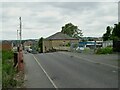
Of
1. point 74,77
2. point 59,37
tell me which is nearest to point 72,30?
point 59,37

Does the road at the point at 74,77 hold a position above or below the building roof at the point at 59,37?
below

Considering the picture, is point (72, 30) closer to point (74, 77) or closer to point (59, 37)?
point (59, 37)

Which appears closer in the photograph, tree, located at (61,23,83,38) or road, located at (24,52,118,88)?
road, located at (24,52,118,88)

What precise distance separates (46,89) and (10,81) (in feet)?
6.49

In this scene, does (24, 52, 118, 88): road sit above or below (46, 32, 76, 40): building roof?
below

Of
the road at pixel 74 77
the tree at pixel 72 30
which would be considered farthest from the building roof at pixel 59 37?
the road at pixel 74 77

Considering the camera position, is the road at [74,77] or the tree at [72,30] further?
the tree at [72,30]

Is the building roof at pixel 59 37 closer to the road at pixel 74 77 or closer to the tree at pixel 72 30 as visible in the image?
the tree at pixel 72 30

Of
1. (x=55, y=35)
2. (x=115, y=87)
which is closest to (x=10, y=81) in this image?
(x=115, y=87)

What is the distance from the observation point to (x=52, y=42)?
154625 millimetres

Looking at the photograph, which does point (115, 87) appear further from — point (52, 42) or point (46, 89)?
point (52, 42)

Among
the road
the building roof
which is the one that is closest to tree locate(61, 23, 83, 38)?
→ the building roof

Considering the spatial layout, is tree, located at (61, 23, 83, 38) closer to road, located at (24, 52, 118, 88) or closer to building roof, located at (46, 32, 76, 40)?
building roof, located at (46, 32, 76, 40)

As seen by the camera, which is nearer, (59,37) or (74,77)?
(74,77)
